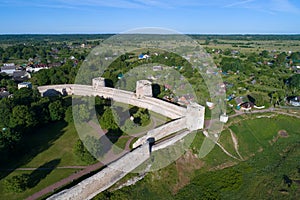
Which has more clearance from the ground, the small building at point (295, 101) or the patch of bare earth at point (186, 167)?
the small building at point (295, 101)

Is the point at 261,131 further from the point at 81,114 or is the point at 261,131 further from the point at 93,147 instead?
the point at 81,114

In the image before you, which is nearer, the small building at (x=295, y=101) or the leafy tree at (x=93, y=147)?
the leafy tree at (x=93, y=147)

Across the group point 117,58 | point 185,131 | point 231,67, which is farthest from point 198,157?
point 117,58

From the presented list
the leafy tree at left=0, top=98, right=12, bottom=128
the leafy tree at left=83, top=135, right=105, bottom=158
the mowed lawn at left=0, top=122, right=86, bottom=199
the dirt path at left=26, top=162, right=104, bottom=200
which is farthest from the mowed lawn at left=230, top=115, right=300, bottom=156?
Answer: the leafy tree at left=0, top=98, right=12, bottom=128

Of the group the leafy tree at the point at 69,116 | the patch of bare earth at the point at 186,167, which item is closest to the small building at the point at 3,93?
the leafy tree at the point at 69,116

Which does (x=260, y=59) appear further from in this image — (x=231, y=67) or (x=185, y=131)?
(x=185, y=131)

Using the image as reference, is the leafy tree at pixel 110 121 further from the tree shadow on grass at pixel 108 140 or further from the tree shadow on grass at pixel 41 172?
the tree shadow on grass at pixel 41 172
